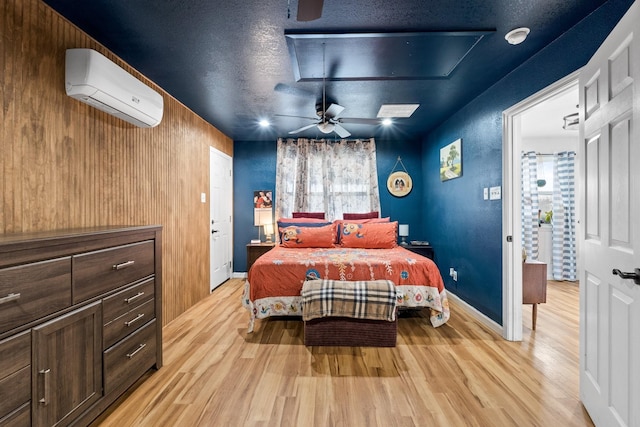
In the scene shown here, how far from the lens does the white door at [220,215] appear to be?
14.4ft

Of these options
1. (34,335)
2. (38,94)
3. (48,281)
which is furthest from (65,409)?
(38,94)

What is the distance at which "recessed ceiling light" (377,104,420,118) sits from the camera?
3.60 meters

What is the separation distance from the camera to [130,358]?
1895 millimetres

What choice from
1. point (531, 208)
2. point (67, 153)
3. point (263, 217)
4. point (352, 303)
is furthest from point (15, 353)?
point (531, 208)

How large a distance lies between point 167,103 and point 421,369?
11.3 ft

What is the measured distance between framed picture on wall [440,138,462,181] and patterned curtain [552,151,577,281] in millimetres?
2261

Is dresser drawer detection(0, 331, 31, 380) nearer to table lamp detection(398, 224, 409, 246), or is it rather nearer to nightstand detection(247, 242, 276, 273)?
nightstand detection(247, 242, 276, 273)

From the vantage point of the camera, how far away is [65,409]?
1430 millimetres

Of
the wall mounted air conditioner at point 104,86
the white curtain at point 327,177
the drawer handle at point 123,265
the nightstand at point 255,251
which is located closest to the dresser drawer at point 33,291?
the drawer handle at point 123,265

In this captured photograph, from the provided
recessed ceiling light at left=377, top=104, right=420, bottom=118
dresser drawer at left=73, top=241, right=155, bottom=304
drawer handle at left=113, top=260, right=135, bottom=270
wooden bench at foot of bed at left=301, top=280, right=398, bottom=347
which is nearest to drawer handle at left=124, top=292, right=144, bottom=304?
dresser drawer at left=73, top=241, right=155, bottom=304

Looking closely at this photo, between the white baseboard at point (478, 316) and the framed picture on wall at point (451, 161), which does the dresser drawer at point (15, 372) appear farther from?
the framed picture on wall at point (451, 161)

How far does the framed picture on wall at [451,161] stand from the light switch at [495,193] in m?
0.73

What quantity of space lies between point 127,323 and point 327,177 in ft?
12.2

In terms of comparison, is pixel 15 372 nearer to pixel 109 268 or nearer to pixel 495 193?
pixel 109 268
